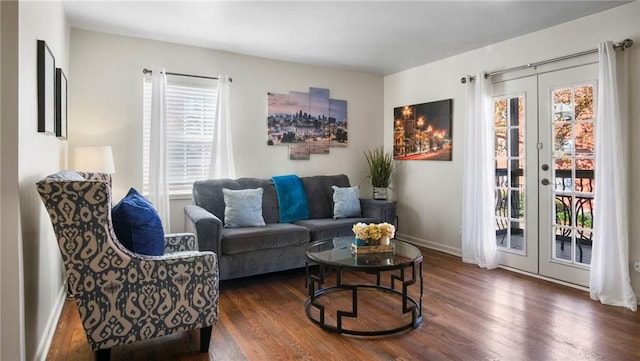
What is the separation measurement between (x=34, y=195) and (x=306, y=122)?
3274 millimetres

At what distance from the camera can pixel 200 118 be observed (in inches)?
168

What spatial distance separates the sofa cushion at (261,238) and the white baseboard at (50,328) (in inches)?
48.8

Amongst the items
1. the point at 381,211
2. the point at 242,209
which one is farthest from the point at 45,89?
the point at 381,211

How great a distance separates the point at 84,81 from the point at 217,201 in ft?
5.61

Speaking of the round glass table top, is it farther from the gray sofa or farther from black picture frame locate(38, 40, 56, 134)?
black picture frame locate(38, 40, 56, 134)

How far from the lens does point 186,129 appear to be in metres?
4.21

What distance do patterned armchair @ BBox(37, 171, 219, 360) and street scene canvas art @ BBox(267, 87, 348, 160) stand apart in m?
2.71

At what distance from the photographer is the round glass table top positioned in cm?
254

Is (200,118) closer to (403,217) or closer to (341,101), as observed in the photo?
(341,101)

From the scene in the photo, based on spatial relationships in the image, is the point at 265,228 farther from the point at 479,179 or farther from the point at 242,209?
the point at 479,179

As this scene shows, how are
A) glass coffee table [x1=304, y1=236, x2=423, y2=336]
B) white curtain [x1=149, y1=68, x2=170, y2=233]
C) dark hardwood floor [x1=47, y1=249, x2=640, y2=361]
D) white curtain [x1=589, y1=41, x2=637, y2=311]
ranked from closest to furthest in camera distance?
dark hardwood floor [x1=47, y1=249, x2=640, y2=361]
glass coffee table [x1=304, y1=236, x2=423, y2=336]
white curtain [x1=589, y1=41, x2=637, y2=311]
white curtain [x1=149, y1=68, x2=170, y2=233]

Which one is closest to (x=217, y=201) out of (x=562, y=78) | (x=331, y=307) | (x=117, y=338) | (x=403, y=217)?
(x=331, y=307)

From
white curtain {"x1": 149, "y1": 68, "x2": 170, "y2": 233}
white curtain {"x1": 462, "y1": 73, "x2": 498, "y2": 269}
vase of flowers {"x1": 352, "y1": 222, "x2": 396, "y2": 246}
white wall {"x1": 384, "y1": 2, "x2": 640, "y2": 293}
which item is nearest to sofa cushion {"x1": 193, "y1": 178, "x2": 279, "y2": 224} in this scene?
white curtain {"x1": 149, "y1": 68, "x2": 170, "y2": 233}

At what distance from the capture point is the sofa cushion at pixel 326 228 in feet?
12.7
